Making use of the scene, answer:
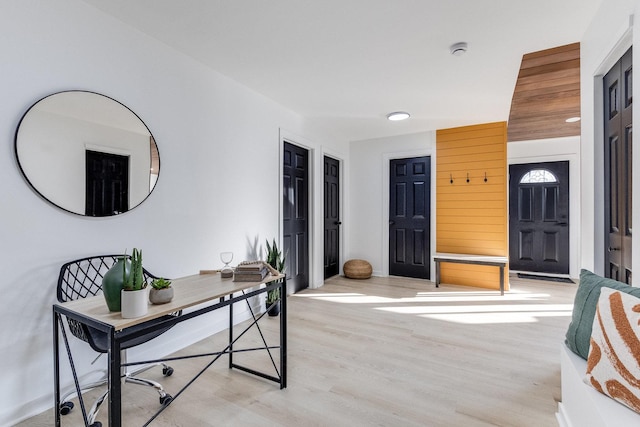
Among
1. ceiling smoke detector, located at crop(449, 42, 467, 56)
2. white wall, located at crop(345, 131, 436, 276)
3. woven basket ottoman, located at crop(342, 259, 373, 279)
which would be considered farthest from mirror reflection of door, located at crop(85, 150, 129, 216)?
white wall, located at crop(345, 131, 436, 276)

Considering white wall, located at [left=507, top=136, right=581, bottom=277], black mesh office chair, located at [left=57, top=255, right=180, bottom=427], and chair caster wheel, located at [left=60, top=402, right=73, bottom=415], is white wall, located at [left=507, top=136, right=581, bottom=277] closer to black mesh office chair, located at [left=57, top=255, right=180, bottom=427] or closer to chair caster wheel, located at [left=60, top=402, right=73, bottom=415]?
black mesh office chair, located at [left=57, top=255, right=180, bottom=427]

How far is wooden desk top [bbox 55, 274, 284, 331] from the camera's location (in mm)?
1234

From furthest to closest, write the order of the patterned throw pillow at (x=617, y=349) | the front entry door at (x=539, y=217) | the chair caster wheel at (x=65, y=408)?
the front entry door at (x=539, y=217), the chair caster wheel at (x=65, y=408), the patterned throw pillow at (x=617, y=349)

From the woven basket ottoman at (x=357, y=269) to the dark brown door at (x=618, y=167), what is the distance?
329cm

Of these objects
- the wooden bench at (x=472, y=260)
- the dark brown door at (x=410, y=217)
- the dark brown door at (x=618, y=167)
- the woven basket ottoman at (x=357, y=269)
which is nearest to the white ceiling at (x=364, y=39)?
the dark brown door at (x=618, y=167)

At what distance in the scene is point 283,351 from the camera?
192cm

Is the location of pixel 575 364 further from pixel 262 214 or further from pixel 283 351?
pixel 262 214

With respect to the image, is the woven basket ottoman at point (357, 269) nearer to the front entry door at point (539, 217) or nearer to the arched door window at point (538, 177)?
the front entry door at point (539, 217)

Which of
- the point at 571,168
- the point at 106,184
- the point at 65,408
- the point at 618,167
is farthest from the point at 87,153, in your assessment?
the point at 571,168

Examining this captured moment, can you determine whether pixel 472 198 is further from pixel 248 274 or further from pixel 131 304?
pixel 131 304

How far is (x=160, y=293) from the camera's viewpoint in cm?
140

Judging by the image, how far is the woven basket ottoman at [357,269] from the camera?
16.5 feet

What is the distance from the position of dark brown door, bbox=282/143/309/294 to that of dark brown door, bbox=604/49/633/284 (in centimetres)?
302

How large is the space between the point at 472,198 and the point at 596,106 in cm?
257
